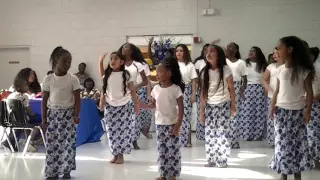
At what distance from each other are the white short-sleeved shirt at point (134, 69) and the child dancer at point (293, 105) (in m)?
2.04

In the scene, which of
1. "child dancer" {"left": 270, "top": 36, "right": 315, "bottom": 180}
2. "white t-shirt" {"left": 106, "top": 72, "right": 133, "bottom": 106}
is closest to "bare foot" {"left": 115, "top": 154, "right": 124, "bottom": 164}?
"white t-shirt" {"left": 106, "top": 72, "right": 133, "bottom": 106}

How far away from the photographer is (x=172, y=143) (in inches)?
153

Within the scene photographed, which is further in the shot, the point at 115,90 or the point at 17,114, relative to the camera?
the point at 17,114

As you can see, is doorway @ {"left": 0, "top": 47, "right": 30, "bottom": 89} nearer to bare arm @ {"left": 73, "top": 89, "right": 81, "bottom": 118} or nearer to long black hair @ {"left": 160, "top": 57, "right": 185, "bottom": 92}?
bare arm @ {"left": 73, "top": 89, "right": 81, "bottom": 118}

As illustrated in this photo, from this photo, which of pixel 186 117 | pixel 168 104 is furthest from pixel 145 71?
pixel 168 104

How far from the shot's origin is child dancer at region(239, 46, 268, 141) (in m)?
6.88

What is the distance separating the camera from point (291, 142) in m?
3.72

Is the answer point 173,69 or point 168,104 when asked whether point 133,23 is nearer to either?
point 173,69

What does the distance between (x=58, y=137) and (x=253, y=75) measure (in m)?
3.92

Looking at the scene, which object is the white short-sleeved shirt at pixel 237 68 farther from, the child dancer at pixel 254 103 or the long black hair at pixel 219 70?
the long black hair at pixel 219 70

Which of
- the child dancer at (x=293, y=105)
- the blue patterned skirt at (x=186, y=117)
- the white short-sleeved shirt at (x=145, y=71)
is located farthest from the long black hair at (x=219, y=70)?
the blue patterned skirt at (x=186, y=117)

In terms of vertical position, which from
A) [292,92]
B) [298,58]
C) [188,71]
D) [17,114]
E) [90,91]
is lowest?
[17,114]

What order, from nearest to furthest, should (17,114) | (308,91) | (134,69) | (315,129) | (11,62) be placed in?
(308,91)
(315,129)
(134,69)
(17,114)
(11,62)

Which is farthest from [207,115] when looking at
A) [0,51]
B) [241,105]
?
[0,51]
